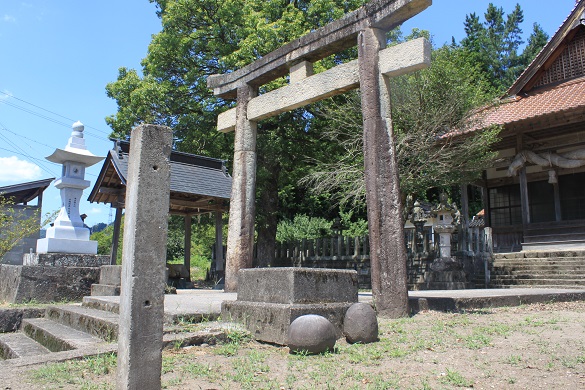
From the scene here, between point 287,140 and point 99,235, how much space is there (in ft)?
86.3

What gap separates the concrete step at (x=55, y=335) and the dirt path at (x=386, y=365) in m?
0.99

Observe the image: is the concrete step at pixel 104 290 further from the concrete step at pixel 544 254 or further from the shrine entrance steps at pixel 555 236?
the shrine entrance steps at pixel 555 236

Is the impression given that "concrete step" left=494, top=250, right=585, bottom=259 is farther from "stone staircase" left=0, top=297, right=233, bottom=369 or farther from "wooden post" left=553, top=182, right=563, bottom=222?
"stone staircase" left=0, top=297, right=233, bottom=369

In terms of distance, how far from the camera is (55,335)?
5473 millimetres

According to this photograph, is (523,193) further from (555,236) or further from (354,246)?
(354,246)

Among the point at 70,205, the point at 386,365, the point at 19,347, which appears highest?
the point at 70,205

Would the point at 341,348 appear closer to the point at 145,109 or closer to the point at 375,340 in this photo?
the point at 375,340

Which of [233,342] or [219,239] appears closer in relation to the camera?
[233,342]

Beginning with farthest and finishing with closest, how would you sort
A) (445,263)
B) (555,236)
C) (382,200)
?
(555,236) < (445,263) < (382,200)

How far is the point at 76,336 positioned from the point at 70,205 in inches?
183

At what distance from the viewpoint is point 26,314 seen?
24.6 ft

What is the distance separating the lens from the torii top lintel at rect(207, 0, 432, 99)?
735cm

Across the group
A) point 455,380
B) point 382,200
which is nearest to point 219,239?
point 382,200

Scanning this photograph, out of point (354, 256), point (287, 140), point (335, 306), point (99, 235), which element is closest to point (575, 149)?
point (354, 256)
